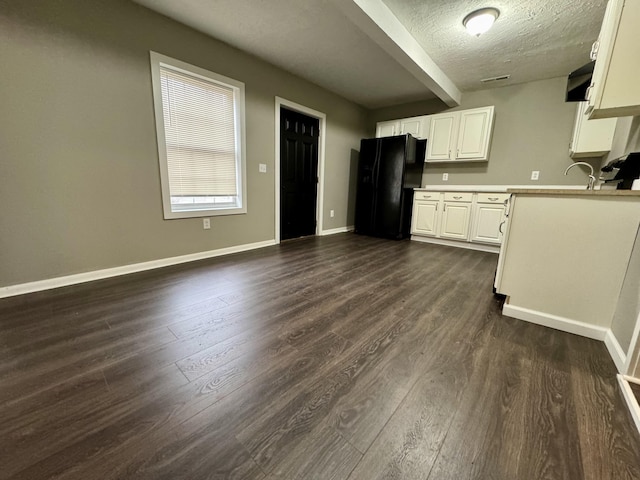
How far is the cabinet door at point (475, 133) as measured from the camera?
12.3 ft

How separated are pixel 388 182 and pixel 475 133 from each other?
56.9 inches

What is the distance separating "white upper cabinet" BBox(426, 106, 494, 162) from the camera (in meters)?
3.77

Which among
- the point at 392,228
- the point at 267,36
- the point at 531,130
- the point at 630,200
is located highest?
the point at 267,36

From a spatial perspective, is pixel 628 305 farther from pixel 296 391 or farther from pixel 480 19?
pixel 480 19

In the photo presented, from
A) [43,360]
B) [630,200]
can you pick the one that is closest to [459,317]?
[630,200]

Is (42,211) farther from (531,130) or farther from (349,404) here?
(531,130)

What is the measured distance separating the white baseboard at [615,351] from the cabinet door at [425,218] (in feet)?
9.03

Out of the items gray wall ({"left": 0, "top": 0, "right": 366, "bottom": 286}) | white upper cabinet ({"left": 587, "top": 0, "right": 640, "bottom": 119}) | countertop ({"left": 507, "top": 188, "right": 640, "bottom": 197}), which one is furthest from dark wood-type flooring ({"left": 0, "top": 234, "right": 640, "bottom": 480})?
white upper cabinet ({"left": 587, "top": 0, "right": 640, "bottom": 119})

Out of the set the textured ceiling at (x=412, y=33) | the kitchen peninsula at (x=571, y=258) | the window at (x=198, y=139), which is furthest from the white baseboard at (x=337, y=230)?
the kitchen peninsula at (x=571, y=258)

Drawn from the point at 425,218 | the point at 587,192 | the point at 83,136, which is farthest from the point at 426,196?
the point at 83,136

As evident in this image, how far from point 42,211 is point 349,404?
2.63 metres

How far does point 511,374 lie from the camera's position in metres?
1.23

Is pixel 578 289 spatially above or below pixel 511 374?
above

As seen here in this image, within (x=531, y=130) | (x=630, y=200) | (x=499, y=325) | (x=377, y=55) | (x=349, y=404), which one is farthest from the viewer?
(x=531, y=130)
